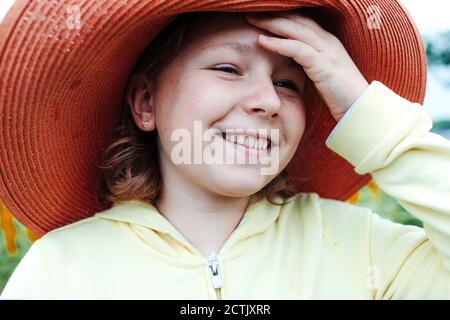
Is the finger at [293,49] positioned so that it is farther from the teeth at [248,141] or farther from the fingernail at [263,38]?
the teeth at [248,141]

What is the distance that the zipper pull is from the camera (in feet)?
4.55

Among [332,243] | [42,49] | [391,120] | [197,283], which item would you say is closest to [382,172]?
[391,120]

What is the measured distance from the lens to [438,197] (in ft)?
4.24

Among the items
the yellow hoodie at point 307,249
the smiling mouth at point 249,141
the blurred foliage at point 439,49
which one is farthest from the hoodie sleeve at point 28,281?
the blurred foliage at point 439,49

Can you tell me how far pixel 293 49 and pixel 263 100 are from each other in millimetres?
125

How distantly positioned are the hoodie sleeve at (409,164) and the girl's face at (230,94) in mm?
153

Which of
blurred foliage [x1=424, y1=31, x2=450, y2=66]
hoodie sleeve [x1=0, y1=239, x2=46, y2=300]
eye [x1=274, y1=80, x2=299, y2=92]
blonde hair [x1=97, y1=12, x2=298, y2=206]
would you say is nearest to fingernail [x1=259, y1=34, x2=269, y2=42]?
eye [x1=274, y1=80, x2=299, y2=92]

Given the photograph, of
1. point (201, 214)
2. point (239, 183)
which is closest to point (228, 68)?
point (239, 183)

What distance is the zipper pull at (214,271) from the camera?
1.39 m

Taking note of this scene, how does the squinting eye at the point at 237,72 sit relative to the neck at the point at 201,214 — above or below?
above

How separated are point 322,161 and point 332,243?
0.31m

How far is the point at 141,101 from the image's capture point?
1561mm

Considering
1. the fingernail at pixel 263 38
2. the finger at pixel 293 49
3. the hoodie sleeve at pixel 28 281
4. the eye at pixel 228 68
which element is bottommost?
the hoodie sleeve at pixel 28 281
